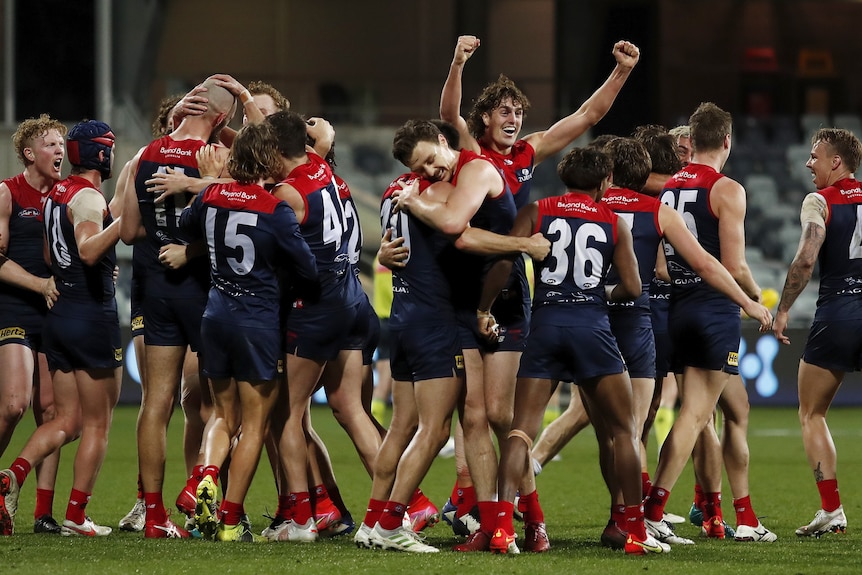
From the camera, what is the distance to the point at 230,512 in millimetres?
6762

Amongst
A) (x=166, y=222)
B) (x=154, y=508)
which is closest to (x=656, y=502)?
(x=154, y=508)

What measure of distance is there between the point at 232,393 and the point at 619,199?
2.33 m

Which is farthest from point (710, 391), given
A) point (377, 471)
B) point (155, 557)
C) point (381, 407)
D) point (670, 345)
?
point (381, 407)

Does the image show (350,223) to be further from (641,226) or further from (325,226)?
(641,226)

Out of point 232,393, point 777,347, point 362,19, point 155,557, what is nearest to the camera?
point 155,557

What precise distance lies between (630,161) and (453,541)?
2280 mm

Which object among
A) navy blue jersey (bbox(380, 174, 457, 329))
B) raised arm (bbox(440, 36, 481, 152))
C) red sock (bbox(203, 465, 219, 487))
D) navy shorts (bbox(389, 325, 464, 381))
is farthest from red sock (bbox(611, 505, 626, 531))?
raised arm (bbox(440, 36, 481, 152))

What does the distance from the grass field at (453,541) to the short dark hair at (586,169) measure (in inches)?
73.0

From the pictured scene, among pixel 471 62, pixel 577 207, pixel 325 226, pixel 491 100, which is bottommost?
pixel 325 226

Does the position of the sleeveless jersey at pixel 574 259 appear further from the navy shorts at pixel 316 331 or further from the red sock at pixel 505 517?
the navy shorts at pixel 316 331

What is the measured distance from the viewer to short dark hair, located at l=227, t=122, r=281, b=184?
6.65 meters

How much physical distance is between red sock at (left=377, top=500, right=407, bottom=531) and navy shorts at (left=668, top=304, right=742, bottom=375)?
1936mm

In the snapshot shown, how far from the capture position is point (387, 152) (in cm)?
2208

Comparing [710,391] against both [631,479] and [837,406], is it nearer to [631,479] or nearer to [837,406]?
[631,479]
